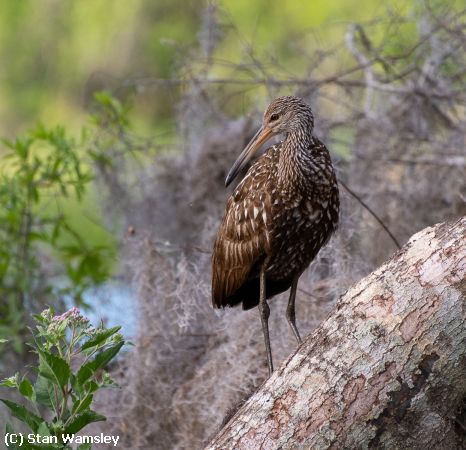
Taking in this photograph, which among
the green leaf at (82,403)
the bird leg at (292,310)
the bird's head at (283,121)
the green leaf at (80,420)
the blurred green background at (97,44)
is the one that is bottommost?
the green leaf at (80,420)

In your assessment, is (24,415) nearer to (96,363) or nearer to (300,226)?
(96,363)

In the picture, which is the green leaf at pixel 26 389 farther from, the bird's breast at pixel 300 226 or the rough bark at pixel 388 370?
the bird's breast at pixel 300 226

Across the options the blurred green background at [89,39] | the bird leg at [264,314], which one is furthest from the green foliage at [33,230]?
the blurred green background at [89,39]

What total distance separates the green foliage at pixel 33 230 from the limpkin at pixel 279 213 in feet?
4.71

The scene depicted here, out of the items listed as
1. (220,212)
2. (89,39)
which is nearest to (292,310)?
(220,212)

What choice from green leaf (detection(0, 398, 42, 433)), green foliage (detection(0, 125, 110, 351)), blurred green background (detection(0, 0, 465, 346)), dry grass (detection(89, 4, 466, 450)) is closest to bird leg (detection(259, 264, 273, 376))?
dry grass (detection(89, 4, 466, 450))

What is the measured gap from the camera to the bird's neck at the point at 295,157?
348cm

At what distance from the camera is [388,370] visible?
2.57 metres

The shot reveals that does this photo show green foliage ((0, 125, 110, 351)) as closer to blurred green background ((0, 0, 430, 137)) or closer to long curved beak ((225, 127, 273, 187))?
long curved beak ((225, 127, 273, 187))

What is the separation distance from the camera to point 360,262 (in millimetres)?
4059

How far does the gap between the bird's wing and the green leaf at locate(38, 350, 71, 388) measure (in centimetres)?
118

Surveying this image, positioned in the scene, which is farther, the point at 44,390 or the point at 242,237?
the point at 242,237

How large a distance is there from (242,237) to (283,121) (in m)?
0.44

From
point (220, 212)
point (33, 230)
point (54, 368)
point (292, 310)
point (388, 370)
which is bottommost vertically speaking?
point (388, 370)
